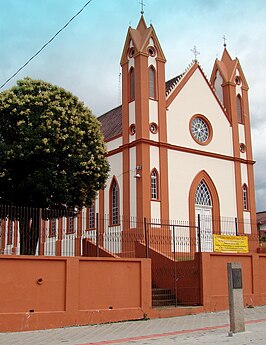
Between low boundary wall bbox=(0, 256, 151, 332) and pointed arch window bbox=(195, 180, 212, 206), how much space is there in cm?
1171

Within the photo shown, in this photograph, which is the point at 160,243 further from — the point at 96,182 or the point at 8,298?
the point at 8,298

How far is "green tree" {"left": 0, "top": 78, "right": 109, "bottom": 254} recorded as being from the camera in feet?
60.2

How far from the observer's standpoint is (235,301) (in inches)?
463

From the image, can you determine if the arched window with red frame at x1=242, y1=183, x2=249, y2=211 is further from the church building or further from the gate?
the gate

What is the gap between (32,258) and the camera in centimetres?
1338

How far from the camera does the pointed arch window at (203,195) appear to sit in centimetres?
2691

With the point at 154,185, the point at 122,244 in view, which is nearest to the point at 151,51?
the point at 154,185

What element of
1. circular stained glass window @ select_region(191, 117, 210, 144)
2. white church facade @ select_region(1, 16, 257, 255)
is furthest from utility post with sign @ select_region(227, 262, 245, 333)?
circular stained glass window @ select_region(191, 117, 210, 144)

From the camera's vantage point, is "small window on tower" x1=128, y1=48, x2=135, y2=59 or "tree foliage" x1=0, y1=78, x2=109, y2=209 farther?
"small window on tower" x1=128, y1=48, x2=135, y2=59

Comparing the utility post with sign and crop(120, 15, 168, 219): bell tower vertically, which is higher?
crop(120, 15, 168, 219): bell tower

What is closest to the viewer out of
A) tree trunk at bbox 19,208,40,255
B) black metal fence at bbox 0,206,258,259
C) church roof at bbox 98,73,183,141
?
tree trunk at bbox 19,208,40,255

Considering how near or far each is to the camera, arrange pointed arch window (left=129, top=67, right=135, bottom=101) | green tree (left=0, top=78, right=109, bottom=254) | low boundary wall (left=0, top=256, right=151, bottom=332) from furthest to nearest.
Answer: pointed arch window (left=129, top=67, right=135, bottom=101), green tree (left=0, top=78, right=109, bottom=254), low boundary wall (left=0, top=256, right=151, bottom=332)

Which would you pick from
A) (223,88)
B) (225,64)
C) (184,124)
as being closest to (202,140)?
(184,124)

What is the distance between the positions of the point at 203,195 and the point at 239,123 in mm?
5561
